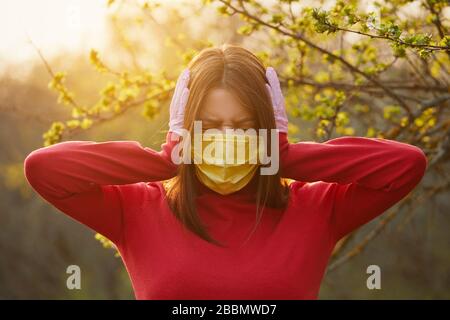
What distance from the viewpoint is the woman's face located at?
2.16 metres

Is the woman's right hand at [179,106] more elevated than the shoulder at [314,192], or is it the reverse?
the woman's right hand at [179,106]

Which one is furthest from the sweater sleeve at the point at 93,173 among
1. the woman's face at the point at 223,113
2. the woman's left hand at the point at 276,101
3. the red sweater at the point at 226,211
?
the woman's left hand at the point at 276,101

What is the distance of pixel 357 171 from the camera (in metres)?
2.22

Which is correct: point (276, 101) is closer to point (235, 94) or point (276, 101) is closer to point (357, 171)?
point (235, 94)

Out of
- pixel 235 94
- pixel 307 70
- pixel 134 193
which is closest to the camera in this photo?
pixel 235 94

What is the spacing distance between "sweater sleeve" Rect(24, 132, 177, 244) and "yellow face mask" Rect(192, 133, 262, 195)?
10 cm

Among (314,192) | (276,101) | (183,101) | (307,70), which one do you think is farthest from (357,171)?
(307,70)

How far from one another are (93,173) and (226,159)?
1.20ft

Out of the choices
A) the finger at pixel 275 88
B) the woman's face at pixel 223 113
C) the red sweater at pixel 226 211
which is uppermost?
the finger at pixel 275 88

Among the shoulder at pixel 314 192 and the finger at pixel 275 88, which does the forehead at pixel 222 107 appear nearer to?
the finger at pixel 275 88

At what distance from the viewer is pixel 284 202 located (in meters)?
2.22

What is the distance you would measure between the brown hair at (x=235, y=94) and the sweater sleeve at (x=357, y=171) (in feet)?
0.28

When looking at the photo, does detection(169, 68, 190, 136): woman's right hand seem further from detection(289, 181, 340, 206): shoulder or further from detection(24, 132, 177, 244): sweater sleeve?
detection(289, 181, 340, 206): shoulder

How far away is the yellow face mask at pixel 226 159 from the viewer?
214cm
